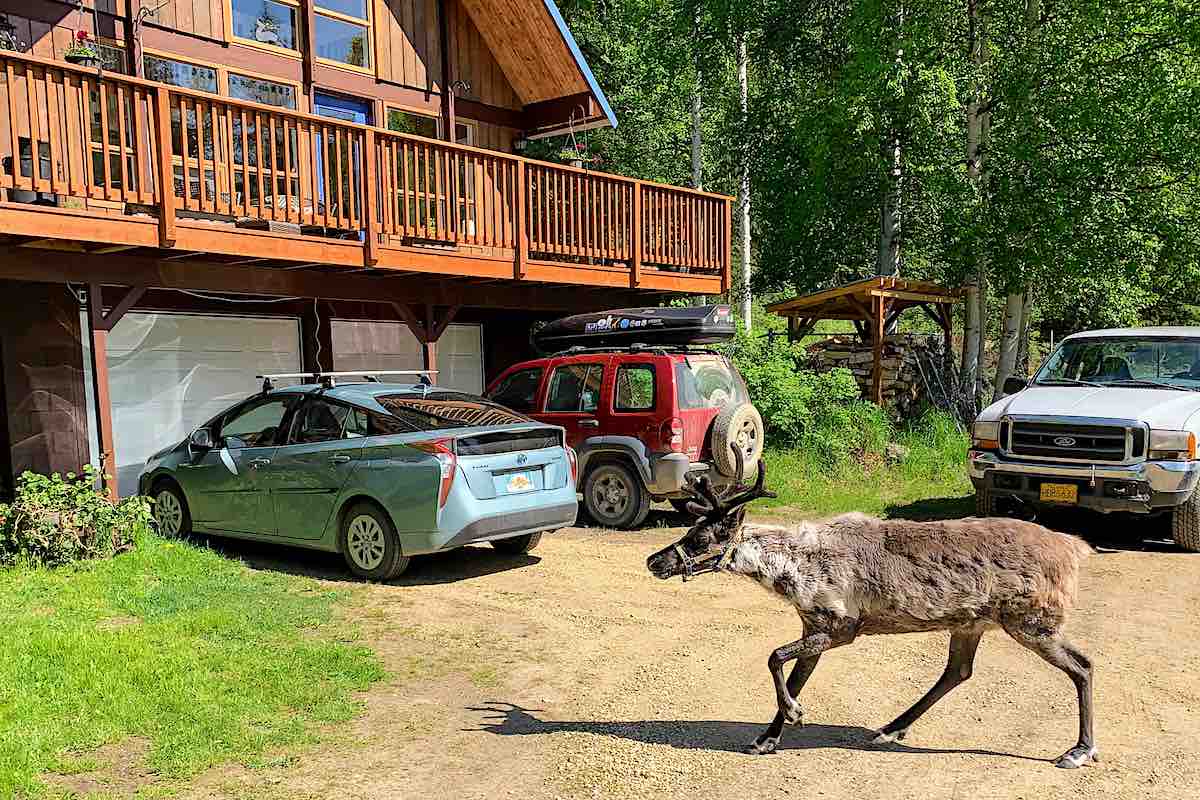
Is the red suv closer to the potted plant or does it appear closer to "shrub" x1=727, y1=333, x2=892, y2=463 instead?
"shrub" x1=727, y1=333, x2=892, y2=463

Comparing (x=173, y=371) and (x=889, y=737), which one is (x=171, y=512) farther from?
(x=889, y=737)

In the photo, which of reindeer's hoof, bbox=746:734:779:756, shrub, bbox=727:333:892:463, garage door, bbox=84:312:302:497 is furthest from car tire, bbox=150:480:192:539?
shrub, bbox=727:333:892:463

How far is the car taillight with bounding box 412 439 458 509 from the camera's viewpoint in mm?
7562

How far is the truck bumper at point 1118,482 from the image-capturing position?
8750mm


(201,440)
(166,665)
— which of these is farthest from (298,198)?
(166,665)

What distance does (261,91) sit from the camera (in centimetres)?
1255

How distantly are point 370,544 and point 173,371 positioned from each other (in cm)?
539

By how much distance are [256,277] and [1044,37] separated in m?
14.8

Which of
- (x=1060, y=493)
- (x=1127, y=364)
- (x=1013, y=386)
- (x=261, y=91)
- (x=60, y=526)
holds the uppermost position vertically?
(x=261, y=91)

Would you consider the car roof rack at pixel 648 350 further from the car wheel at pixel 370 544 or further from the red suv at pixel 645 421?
the car wheel at pixel 370 544

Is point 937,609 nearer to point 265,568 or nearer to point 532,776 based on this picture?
point 532,776

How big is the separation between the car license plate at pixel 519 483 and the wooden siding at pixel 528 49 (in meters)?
8.99

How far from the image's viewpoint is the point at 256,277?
10812 millimetres

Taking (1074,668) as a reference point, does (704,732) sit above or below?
below
